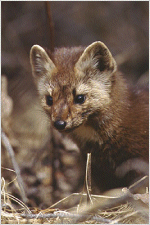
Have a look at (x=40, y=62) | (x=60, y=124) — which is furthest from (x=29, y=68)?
(x=60, y=124)

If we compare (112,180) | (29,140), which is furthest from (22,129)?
(112,180)

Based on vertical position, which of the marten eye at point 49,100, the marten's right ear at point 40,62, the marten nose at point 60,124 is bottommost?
the marten nose at point 60,124

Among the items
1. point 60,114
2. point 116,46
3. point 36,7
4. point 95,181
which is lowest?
point 95,181

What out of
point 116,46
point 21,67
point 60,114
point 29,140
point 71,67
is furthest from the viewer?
point 116,46

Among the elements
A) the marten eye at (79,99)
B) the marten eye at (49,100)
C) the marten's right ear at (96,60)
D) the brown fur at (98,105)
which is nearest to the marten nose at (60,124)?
the brown fur at (98,105)

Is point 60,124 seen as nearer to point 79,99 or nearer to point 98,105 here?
point 79,99

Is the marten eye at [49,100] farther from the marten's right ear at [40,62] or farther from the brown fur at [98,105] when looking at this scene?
the marten's right ear at [40,62]

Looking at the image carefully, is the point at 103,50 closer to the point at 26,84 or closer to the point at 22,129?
the point at 26,84
